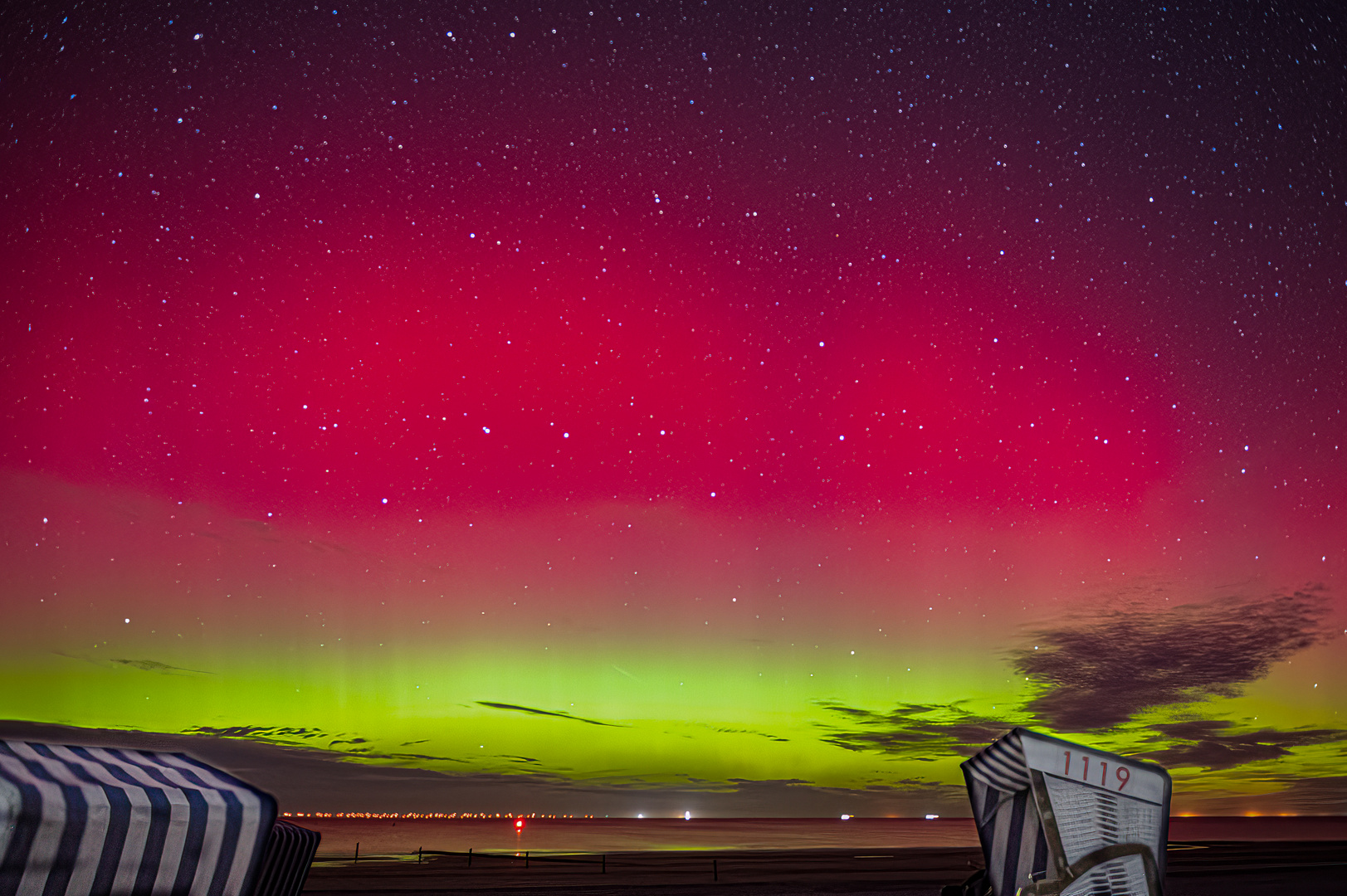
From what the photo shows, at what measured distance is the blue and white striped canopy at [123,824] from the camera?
11.6 feet

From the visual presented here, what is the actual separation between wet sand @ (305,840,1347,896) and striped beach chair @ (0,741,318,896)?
28014 millimetres

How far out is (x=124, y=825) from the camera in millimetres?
3893

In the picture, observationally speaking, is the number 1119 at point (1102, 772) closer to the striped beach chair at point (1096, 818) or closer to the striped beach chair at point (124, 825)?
the striped beach chair at point (1096, 818)

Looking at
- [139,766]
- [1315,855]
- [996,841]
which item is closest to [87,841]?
[139,766]

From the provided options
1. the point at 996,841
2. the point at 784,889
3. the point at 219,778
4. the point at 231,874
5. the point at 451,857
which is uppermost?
the point at 219,778

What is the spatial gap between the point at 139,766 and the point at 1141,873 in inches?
237

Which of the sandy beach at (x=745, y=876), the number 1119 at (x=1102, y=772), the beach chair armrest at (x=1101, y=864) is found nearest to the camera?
the beach chair armrest at (x=1101, y=864)

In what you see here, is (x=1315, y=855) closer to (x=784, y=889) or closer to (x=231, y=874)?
(x=784, y=889)

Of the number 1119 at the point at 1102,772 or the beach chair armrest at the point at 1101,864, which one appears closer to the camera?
the beach chair armrest at the point at 1101,864

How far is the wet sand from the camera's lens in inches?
1232

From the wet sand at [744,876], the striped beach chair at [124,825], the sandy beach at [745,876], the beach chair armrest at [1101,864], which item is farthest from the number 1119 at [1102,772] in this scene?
the wet sand at [744,876]

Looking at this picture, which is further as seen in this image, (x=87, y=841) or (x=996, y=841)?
(x=996, y=841)

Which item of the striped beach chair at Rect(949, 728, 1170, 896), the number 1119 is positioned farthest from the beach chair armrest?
the number 1119

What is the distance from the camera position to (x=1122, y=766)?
6.09 meters
